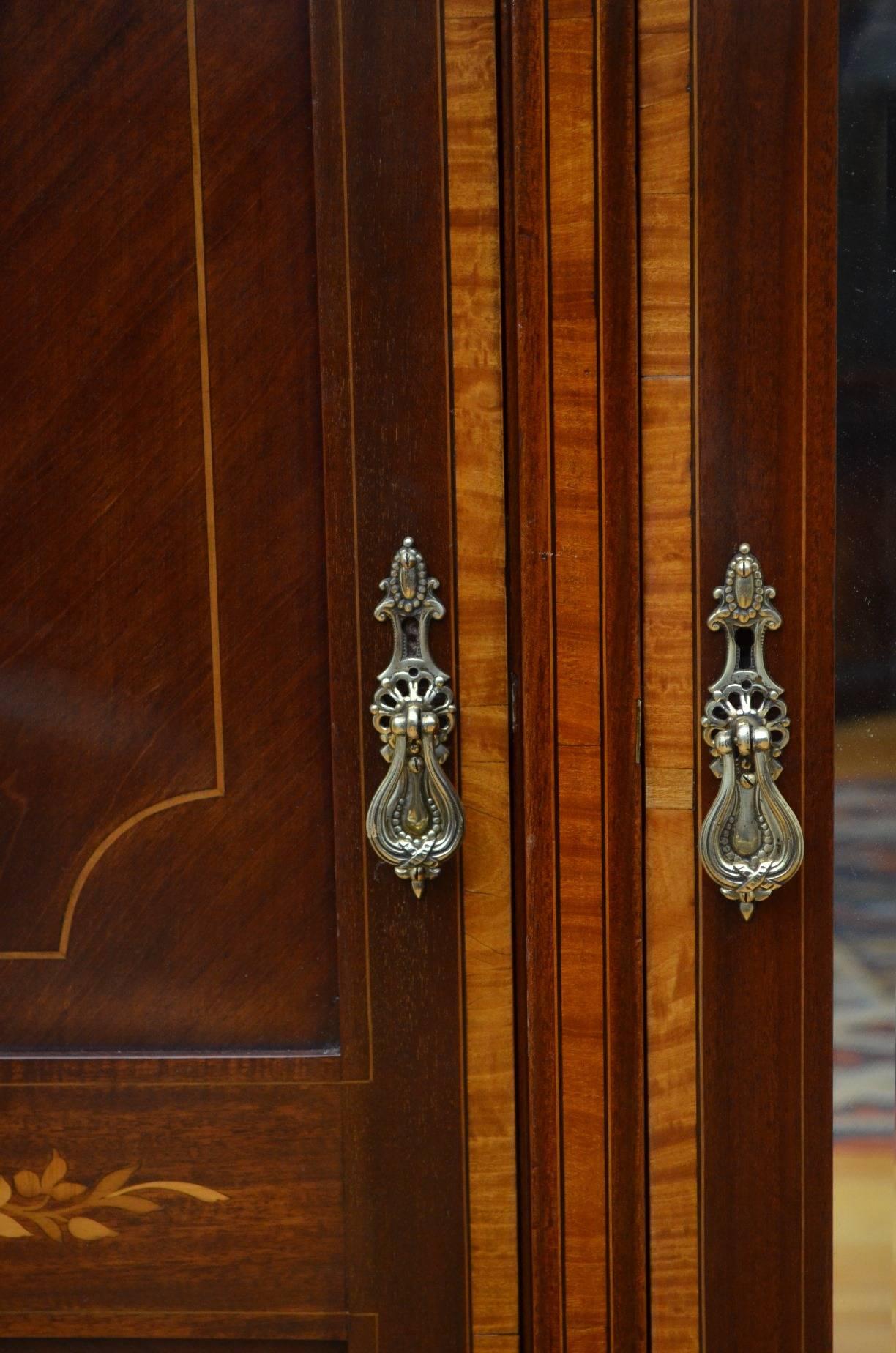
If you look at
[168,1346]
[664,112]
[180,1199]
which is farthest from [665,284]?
[168,1346]

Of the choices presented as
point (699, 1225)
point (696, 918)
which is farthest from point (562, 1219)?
point (696, 918)

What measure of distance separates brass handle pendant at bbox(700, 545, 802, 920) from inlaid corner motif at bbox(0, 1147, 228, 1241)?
1.31ft

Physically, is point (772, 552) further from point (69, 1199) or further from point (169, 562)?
point (69, 1199)

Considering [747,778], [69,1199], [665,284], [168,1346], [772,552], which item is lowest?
[168,1346]

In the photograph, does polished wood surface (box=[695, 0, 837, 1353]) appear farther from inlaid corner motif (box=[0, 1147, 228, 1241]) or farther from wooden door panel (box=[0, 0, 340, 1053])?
inlaid corner motif (box=[0, 1147, 228, 1241])

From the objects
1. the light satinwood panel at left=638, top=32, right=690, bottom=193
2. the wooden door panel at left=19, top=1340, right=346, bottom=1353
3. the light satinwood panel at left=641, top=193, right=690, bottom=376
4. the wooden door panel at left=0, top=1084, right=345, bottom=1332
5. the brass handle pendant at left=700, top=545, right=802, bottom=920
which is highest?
the light satinwood panel at left=638, top=32, right=690, bottom=193

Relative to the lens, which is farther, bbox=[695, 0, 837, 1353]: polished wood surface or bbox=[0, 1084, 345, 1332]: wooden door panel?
bbox=[0, 1084, 345, 1332]: wooden door panel

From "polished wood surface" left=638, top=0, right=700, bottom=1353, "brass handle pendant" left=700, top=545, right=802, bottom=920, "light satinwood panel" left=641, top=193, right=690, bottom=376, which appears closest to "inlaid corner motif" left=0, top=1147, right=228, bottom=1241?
"polished wood surface" left=638, top=0, right=700, bottom=1353

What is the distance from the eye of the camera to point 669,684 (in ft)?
2.55

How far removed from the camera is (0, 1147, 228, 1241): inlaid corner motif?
844mm

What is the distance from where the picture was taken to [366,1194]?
0.84 meters

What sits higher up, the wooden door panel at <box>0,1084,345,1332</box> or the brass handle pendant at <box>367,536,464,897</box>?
the brass handle pendant at <box>367,536,464,897</box>

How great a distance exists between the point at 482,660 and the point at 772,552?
0.19 m

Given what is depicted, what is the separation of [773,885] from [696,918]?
0.17 feet
